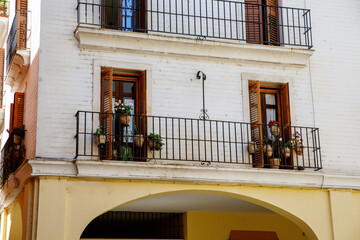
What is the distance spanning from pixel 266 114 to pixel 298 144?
1122mm

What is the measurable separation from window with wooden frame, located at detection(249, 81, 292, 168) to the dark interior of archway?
12.9 feet

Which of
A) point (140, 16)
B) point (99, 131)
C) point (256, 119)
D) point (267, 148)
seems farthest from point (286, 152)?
point (140, 16)

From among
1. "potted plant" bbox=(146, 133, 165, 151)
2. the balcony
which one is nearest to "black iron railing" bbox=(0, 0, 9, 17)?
the balcony

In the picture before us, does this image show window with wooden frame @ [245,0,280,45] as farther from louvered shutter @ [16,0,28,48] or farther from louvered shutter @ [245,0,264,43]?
louvered shutter @ [16,0,28,48]

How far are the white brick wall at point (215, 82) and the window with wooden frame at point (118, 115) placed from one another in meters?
0.31

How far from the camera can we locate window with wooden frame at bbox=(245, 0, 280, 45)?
14.7m

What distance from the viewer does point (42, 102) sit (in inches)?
487

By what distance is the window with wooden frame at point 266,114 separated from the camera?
13.7 metres

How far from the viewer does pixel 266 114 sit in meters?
14.5

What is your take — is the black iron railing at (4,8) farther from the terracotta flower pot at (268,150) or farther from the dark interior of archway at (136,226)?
the terracotta flower pot at (268,150)

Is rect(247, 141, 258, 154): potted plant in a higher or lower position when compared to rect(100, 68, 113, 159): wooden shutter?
lower

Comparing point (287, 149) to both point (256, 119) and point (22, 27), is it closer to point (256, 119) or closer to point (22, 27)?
point (256, 119)

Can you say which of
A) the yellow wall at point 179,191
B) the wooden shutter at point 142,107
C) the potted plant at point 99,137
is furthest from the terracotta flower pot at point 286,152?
the potted plant at point 99,137

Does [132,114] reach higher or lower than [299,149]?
higher
